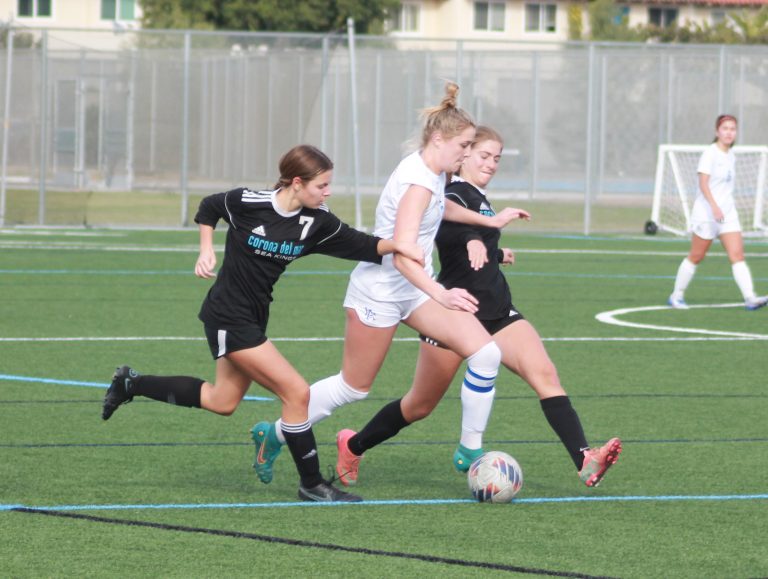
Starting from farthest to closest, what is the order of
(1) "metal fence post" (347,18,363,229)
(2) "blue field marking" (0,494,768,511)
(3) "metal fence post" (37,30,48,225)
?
(3) "metal fence post" (37,30,48,225), (1) "metal fence post" (347,18,363,229), (2) "blue field marking" (0,494,768,511)

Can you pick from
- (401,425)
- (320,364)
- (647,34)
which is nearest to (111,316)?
(320,364)

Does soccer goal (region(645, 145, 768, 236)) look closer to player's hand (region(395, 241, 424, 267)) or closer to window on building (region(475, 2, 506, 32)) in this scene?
player's hand (region(395, 241, 424, 267))

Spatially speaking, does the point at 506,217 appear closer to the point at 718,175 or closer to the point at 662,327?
the point at 662,327

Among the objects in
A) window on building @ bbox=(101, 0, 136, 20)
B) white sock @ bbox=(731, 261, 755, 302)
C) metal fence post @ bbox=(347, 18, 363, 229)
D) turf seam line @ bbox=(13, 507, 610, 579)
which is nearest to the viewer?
turf seam line @ bbox=(13, 507, 610, 579)

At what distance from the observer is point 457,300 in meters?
6.71

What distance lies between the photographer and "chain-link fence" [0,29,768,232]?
2528 cm

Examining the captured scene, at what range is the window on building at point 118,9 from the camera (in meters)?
66.5

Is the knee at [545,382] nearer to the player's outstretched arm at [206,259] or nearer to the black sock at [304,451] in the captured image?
the black sock at [304,451]

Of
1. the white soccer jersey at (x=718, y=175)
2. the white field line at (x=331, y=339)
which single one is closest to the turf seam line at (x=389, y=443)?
the white field line at (x=331, y=339)

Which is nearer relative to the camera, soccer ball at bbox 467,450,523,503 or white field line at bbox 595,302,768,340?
soccer ball at bbox 467,450,523,503

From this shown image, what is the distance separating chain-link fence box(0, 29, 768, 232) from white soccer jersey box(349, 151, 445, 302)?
1784 centimetres

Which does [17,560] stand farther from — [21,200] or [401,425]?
[21,200]

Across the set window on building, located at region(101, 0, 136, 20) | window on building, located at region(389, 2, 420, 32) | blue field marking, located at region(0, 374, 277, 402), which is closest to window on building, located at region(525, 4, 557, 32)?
window on building, located at region(389, 2, 420, 32)

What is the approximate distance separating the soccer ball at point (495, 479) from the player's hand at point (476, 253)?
88cm
